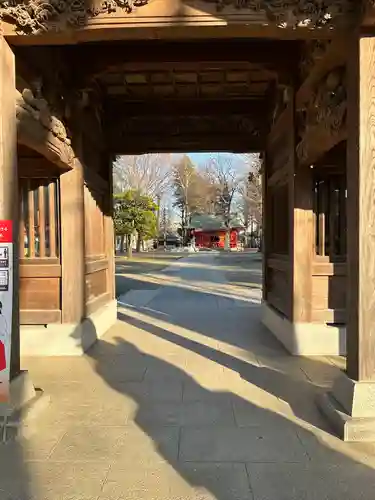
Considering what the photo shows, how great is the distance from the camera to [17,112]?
3842mm

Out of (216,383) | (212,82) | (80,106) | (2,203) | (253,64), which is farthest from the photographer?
(212,82)

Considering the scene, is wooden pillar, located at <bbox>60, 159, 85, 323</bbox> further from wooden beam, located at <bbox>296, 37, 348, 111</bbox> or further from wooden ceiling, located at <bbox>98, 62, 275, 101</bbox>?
wooden beam, located at <bbox>296, 37, 348, 111</bbox>

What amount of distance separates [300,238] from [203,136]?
2.86 m

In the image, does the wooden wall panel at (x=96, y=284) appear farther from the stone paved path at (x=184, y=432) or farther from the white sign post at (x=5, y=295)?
the white sign post at (x=5, y=295)

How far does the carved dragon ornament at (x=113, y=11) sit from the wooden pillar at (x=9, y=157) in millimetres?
275

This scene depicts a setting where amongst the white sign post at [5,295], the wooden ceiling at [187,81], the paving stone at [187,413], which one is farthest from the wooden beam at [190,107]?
the paving stone at [187,413]

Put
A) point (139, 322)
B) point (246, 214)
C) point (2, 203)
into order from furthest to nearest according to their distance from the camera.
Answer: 1. point (246, 214)
2. point (139, 322)
3. point (2, 203)

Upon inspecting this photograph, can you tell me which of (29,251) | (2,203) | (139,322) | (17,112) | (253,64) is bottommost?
(139,322)

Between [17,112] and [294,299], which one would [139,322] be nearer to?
[294,299]

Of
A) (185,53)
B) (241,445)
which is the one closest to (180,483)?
(241,445)

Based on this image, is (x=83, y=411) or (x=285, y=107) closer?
(x=83, y=411)

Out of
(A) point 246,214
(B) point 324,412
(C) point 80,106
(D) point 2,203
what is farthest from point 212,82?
(A) point 246,214

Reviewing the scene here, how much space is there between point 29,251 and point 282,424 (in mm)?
4171

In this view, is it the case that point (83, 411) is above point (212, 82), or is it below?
below
